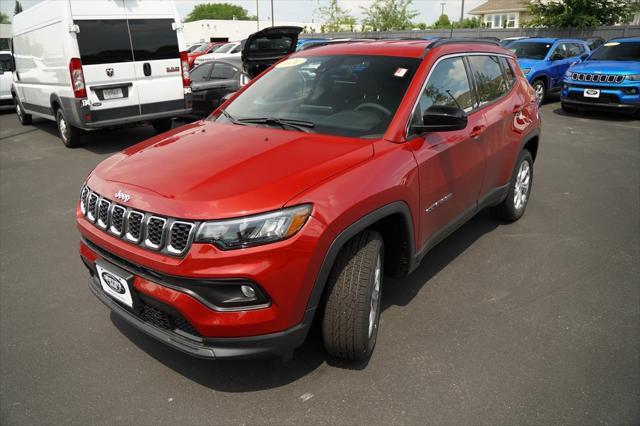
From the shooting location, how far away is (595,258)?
420 centimetres

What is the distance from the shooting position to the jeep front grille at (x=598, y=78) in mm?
10241

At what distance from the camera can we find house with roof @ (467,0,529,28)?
60781 mm

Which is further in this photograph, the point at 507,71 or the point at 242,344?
the point at 507,71

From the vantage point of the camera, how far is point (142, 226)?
2348 millimetres

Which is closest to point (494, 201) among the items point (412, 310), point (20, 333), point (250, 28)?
point (412, 310)

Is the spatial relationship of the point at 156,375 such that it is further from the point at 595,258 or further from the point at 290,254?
the point at 595,258

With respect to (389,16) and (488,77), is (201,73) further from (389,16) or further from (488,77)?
(389,16)

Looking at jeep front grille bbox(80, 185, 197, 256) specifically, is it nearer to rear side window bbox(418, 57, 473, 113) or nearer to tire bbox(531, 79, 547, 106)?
rear side window bbox(418, 57, 473, 113)

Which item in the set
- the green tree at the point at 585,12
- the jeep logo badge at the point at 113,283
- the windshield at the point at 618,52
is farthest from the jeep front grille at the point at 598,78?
the green tree at the point at 585,12

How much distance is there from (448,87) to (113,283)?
2551 millimetres

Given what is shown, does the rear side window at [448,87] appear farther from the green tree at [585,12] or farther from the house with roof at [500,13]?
the house with roof at [500,13]

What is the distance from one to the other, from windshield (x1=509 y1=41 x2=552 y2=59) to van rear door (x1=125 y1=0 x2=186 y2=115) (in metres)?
8.94

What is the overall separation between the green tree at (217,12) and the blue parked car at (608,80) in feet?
425

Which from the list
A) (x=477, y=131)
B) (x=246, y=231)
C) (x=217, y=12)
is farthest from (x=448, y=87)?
(x=217, y=12)
